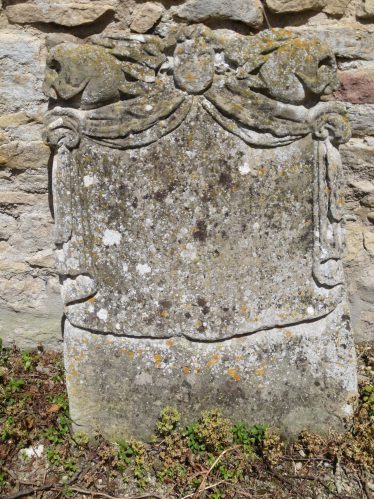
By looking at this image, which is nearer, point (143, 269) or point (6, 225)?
point (143, 269)

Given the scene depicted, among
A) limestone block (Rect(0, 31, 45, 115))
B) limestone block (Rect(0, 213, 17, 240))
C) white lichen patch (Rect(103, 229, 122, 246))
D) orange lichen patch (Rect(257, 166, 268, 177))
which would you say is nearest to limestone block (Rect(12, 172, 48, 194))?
limestone block (Rect(0, 213, 17, 240))

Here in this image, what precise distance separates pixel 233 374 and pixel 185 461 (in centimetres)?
48

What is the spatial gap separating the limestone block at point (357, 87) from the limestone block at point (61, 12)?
1211 mm

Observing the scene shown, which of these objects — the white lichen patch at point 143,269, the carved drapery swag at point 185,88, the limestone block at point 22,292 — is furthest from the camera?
Result: the limestone block at point 22,292

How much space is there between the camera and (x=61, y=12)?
259 centimetres

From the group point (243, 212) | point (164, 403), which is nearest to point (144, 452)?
point (164, 403)

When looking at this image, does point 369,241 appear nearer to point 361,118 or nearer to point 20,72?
point 361,118

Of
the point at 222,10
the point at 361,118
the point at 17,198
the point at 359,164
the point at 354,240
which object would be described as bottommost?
the point at 354,240

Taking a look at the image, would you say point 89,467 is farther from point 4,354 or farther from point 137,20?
point 137,20

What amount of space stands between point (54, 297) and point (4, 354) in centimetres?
51

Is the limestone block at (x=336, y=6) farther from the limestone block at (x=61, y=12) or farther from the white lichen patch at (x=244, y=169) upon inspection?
the limestone block at (x=61, y=12)

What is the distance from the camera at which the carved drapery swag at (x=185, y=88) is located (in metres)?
2.36

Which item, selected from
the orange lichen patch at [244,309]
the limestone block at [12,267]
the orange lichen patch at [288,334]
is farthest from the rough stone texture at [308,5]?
the limestone block at [12,267]

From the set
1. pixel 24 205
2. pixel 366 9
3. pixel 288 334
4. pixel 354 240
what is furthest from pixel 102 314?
pixel 366 9
